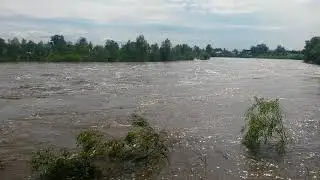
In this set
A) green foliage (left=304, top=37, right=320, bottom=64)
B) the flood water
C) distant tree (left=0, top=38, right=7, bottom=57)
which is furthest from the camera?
green foliage (left=304, top=37, right=320, bottom=64)

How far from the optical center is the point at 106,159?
589 inches

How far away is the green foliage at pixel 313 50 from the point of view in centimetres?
10675

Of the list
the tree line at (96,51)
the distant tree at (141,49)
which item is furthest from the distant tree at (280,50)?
the distant tree at (141,49)

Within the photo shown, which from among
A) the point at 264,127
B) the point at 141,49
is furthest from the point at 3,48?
the point at 264,127

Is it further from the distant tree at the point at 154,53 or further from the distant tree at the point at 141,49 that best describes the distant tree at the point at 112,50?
the distant tree at the point at 154,53

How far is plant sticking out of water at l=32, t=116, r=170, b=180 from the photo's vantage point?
1282 cm

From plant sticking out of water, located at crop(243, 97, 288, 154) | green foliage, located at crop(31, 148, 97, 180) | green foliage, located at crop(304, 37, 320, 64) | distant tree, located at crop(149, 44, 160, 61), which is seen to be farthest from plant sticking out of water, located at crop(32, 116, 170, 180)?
distant tree, located at crop(149, 44, 160, 61)

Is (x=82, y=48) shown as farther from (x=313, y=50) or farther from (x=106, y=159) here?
(x=106, y=159)

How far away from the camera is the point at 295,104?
32.1m

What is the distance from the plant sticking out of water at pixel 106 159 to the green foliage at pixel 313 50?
97.5 meters

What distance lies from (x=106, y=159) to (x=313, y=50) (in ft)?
338

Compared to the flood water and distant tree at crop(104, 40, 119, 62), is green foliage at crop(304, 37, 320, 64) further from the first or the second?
the flood water

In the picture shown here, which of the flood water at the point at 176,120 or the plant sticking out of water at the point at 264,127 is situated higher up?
the plant sticking out of water at the point at 264,127

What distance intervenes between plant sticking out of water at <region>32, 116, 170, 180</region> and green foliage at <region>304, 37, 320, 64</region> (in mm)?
97456
